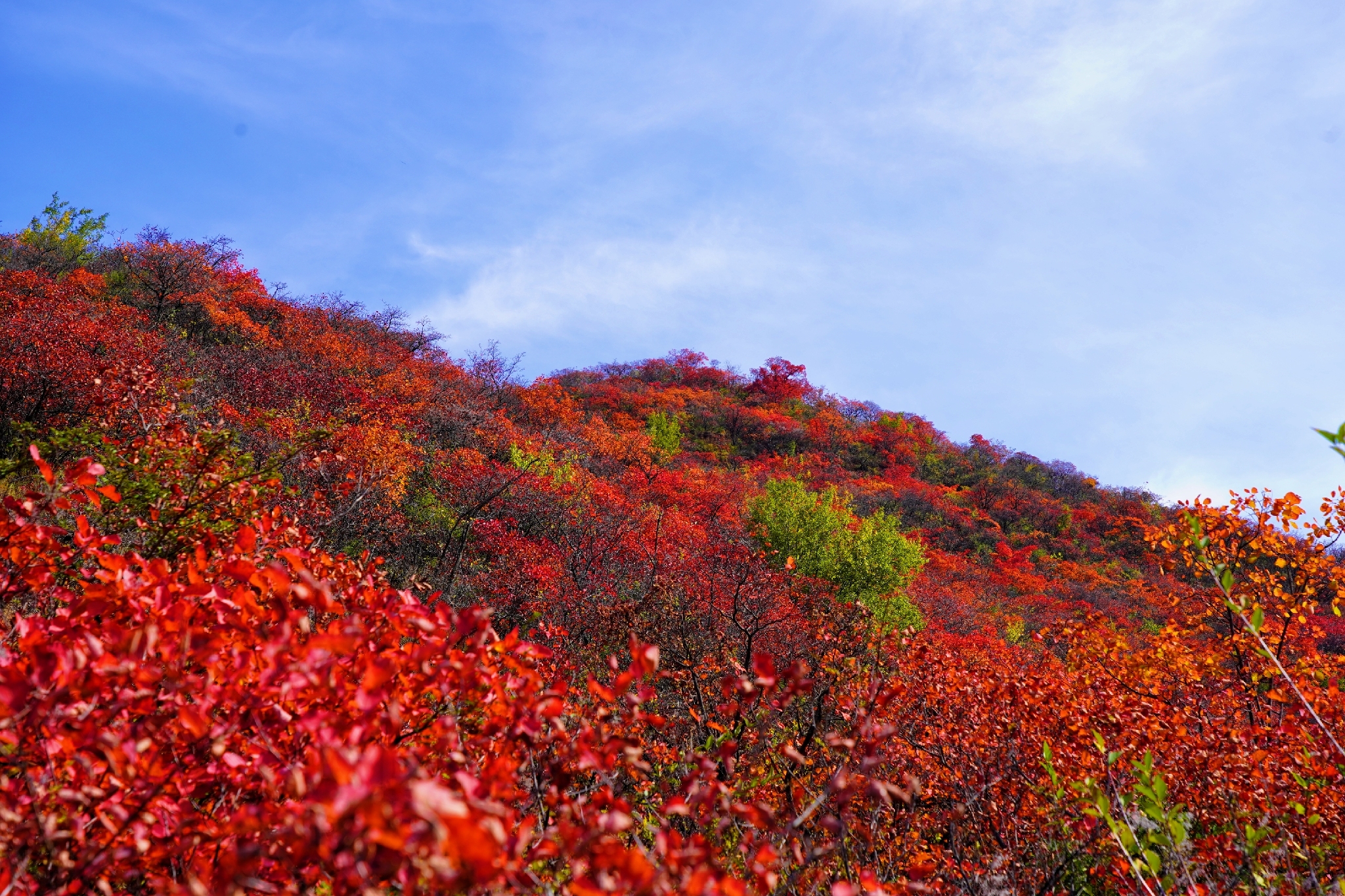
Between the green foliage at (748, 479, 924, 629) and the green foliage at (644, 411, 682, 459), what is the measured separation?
1068cm

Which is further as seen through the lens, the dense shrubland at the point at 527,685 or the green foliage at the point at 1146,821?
the green foliage at the point at 1146,821

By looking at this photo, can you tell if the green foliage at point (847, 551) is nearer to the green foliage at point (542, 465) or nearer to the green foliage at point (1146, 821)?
the green foliage at point (542, 465)

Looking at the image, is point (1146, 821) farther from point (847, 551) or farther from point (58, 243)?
point (58, 243)

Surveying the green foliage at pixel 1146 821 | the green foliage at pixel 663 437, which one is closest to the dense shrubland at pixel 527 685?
the green foliage at pixel 1146 821

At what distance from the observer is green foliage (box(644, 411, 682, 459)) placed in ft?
98.2

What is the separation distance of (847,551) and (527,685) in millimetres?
15684

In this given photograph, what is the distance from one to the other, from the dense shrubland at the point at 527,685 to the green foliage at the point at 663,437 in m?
9.75

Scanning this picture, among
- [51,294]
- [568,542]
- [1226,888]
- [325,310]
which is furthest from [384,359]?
[1226,888]

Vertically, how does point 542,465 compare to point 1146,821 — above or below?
above

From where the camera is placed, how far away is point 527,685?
7.54 ft

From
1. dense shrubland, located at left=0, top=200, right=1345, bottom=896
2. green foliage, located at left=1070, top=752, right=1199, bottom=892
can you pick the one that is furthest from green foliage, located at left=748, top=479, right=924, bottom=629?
green foliage, located at left=1070, top=752, right=1199, bottom=892

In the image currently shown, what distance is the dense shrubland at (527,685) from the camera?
5.29ft


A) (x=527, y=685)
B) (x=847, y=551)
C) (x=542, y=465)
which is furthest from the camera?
(x=542, y=465)

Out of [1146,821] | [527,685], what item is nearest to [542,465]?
[1146,821]
